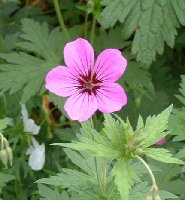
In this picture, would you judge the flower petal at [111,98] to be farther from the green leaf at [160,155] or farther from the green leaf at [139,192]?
the green leaf at [139,192]

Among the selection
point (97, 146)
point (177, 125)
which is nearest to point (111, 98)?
point (97, 146)

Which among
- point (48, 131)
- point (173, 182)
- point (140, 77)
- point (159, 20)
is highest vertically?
point (159, 20)

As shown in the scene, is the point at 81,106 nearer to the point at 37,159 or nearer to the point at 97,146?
the point at 97,146

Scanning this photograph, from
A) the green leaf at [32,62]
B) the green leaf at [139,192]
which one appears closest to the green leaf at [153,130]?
the green leaf at [139,192]

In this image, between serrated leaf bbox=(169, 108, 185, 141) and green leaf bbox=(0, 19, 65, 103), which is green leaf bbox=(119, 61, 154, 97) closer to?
green leaf bbox=(0, 19, 65, 103)

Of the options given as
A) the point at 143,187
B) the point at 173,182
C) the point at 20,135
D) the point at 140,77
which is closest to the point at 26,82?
the point at 20,135

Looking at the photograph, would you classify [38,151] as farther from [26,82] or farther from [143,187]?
[143,187]
